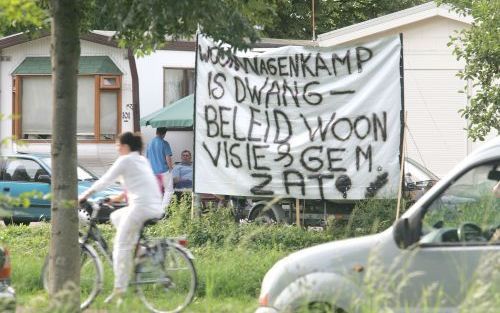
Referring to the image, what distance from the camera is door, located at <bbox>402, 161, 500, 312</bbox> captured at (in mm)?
6816

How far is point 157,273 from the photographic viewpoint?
32.0 feet

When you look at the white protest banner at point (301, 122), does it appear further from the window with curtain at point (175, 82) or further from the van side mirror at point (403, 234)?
the window with curtain at point (175, 82)

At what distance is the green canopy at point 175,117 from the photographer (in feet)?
81.2

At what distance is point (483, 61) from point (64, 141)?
10364 mm

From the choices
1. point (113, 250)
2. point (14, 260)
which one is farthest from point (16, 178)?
point (113, 250)

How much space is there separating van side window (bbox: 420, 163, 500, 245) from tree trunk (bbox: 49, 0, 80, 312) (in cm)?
320

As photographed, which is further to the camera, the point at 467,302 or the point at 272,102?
the point at 272,102

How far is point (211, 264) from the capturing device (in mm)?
11914

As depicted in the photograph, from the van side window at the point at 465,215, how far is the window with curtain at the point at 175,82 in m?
20.6

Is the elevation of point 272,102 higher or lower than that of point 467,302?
higher

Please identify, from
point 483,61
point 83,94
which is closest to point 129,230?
point 483,61

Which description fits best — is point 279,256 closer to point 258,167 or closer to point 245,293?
point 245,293

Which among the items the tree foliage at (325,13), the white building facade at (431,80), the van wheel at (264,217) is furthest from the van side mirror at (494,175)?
the tree foliage at (325,13)

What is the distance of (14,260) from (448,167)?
16425 mm
